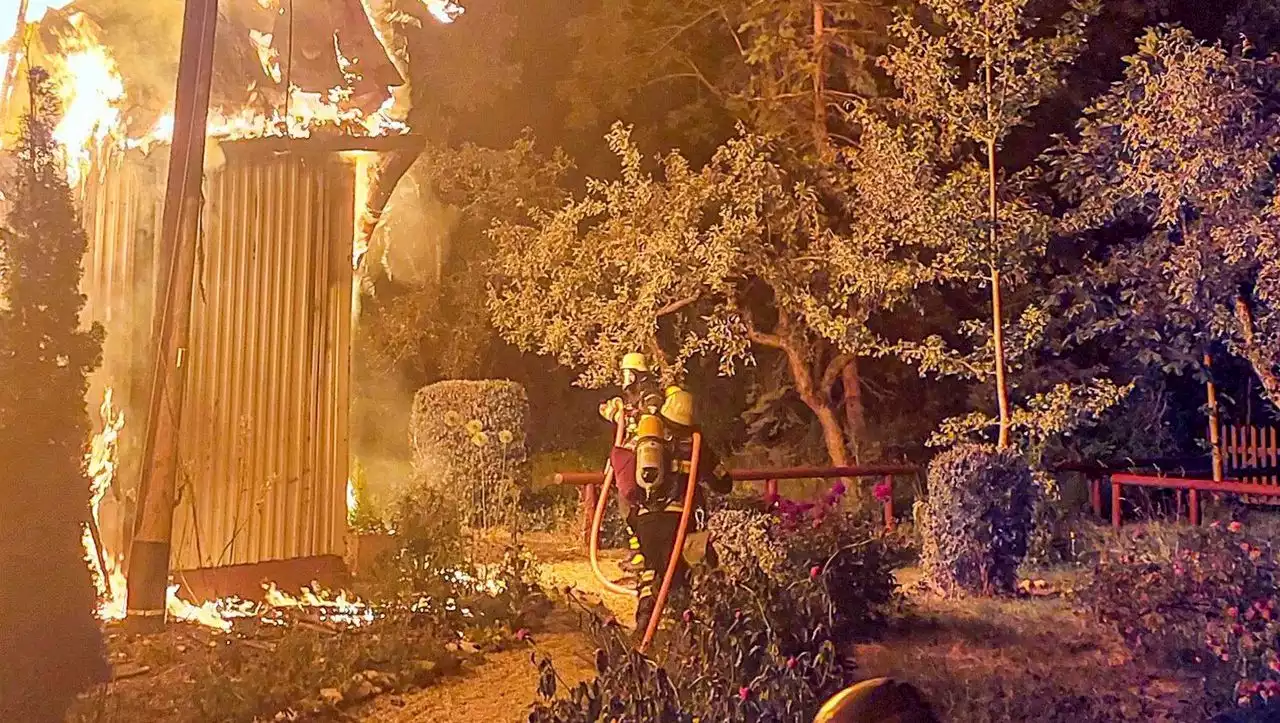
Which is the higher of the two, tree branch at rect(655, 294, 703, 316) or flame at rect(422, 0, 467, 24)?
flame at rect(422, 0, 467, 24)

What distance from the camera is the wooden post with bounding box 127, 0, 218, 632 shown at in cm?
502

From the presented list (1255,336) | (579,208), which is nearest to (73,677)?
(579,208)

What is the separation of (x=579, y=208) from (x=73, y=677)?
4.42 metres

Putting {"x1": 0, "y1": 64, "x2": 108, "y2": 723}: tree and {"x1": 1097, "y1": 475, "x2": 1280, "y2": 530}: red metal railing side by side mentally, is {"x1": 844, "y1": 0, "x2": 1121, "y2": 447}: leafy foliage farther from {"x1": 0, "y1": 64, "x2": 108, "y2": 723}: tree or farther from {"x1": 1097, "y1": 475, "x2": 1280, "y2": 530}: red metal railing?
{"x1": 0, "y1": 64, "x2": 108, "y2": 723}: tree

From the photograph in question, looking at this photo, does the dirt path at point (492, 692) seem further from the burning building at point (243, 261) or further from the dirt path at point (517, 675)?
the burning building at point (243, 261)

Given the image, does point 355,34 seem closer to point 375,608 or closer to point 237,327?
point 237,327

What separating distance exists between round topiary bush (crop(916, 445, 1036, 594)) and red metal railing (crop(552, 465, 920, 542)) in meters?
0.43

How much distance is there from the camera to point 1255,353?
7.59 meters

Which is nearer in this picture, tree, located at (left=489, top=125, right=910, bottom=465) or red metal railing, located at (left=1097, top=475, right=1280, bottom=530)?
red metal railing, located at (left=1097, top=475, right=1280, bottom=530)

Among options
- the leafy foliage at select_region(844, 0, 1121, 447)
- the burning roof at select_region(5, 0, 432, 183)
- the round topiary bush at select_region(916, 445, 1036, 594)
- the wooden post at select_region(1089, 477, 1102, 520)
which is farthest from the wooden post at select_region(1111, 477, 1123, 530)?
the burning roof at select_region(5, 0, 432, 183)

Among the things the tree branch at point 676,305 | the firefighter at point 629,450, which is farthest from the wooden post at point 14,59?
the tree branch at point 676,305

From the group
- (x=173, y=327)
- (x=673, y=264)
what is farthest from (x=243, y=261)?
(x=673, y=264)

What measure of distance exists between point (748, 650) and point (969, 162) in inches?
166

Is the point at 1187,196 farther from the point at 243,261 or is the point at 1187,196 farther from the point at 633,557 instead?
the point at 243,261
